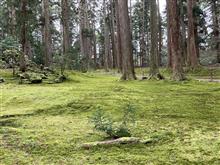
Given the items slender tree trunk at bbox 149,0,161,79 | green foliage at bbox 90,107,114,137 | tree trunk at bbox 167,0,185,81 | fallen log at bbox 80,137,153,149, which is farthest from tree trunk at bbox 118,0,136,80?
fallen log at bbox 80,137,153,149

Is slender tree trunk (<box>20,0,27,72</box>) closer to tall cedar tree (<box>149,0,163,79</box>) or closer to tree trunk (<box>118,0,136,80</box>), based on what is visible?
tree trunk (<box>118,0,136,80</box>)

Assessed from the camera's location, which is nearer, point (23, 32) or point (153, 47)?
point (23, 32)

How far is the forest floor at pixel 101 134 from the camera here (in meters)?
4.70

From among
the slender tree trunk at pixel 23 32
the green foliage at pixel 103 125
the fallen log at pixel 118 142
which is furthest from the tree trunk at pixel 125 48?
the fallen log at pixel 118 142

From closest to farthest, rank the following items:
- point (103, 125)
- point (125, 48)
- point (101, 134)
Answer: point (103, 125) < point (101, 134) < point (125, 48)

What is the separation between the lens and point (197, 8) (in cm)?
2972

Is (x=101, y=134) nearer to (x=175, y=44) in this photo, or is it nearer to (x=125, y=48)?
(x=175, y=44)

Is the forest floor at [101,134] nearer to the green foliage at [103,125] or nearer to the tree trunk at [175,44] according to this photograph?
the green foliage at [103,125]

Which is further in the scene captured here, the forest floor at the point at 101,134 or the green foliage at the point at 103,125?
the green foliage at the point at 103,125

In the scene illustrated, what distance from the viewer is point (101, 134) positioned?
19.2 feet

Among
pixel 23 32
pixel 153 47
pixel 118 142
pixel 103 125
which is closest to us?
pixel 118 142

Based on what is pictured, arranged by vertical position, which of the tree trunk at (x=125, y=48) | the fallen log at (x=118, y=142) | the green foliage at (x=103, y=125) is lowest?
the fallen log at (x=118, y=142)

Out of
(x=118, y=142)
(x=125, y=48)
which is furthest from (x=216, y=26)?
(x=118, y=142)

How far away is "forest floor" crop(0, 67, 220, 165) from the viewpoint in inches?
185
